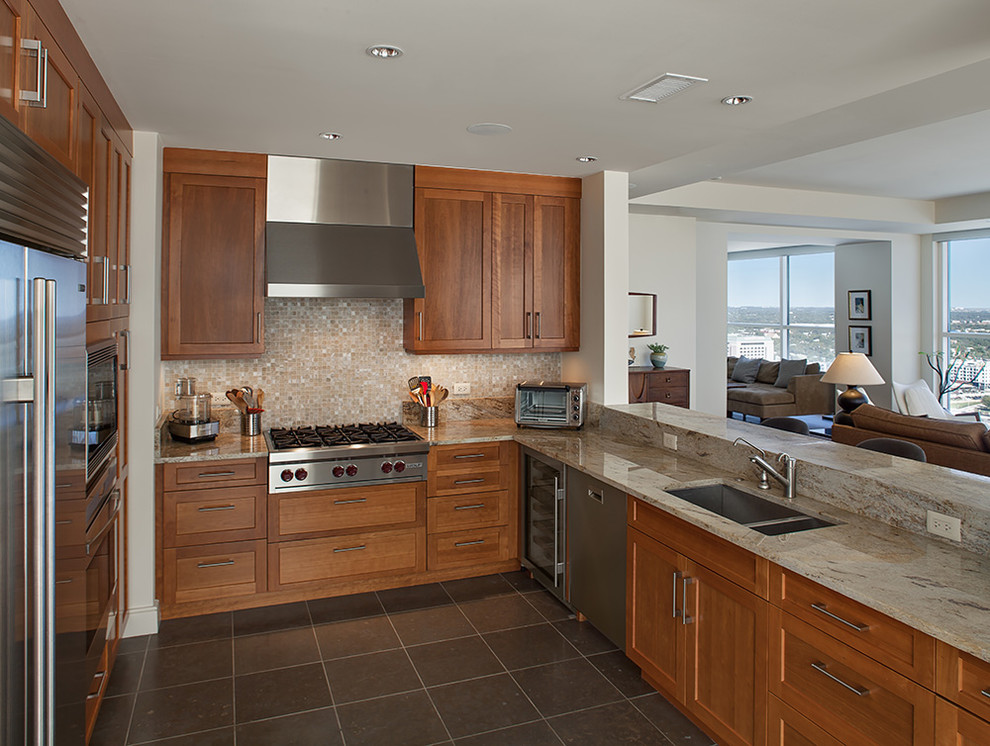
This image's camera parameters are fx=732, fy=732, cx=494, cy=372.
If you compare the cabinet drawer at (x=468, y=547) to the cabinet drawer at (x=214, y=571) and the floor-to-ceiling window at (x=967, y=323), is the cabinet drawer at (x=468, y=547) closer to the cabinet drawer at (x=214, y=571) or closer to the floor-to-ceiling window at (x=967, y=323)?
the cabinet drawer at (x=214, y=571)

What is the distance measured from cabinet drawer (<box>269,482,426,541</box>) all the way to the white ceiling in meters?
1.85

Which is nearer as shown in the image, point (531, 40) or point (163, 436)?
point (531, 40)

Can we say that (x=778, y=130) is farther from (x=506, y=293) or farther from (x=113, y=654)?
(x=113, y=654)

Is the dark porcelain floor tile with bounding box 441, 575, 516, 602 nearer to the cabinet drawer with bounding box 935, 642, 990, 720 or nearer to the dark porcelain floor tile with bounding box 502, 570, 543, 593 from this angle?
the dark porcelain floor tile with bounding box 502, 570, 543, 593

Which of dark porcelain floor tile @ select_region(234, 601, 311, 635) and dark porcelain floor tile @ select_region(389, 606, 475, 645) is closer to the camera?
dark porcelain floor tile @ select_region(389, 606, 475, 645)

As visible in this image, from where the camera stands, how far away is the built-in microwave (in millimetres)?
4531

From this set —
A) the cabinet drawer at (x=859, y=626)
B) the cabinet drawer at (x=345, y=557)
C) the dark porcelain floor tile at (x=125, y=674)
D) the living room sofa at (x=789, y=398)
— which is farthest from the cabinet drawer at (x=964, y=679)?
the living room sofa at (x=789, y=398)

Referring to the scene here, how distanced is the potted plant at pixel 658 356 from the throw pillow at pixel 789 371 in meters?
4.02

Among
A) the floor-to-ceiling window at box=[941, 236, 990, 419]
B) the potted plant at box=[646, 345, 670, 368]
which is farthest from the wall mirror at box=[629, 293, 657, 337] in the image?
the floor-to-ceiling window at box=[941, 236, 990, 419]

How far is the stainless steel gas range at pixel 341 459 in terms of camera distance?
12.7 ft

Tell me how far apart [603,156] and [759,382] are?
7974 millimetres

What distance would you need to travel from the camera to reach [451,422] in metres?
4.80

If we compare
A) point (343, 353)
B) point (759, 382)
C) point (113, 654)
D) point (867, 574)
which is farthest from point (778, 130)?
point (759, 382)

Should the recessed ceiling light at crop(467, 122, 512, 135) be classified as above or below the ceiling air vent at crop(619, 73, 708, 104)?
above
